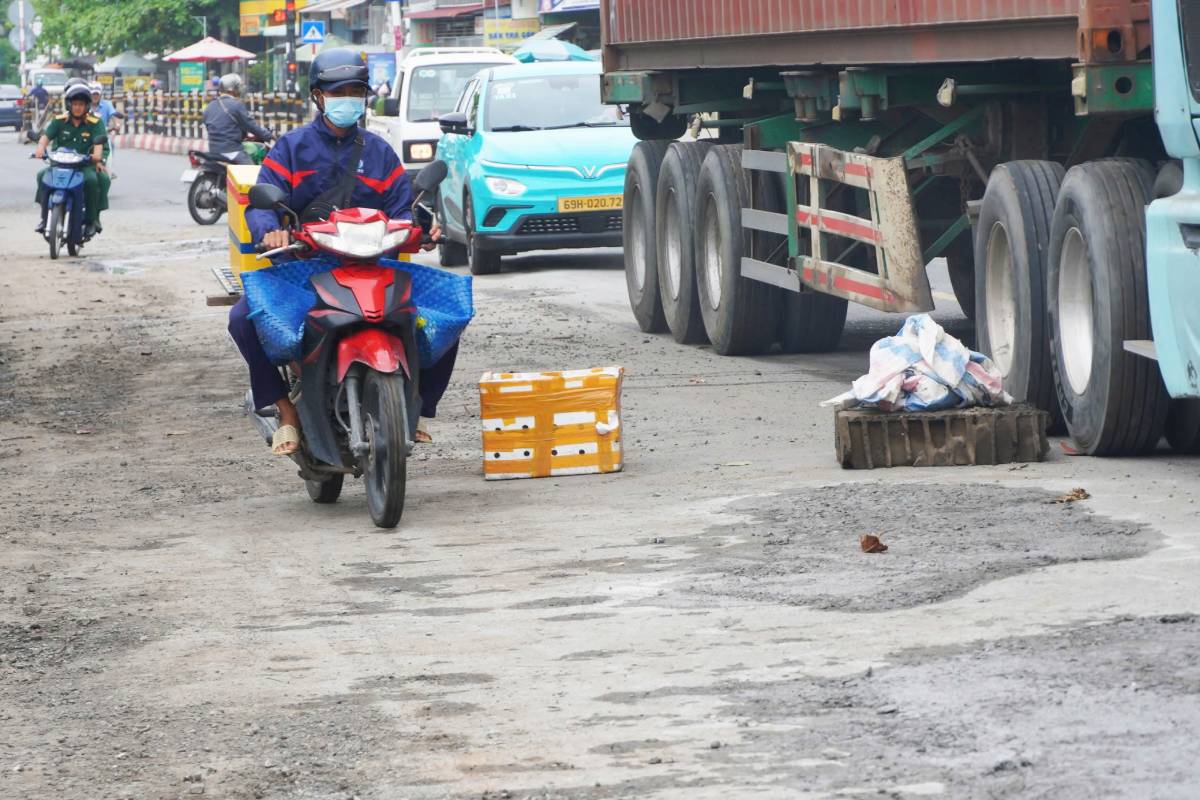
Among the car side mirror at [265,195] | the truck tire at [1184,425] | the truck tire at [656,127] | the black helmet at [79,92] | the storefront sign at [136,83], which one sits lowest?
Result: the truck tire at [1184,425]

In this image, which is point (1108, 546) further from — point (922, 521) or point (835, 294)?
point (835, 294)

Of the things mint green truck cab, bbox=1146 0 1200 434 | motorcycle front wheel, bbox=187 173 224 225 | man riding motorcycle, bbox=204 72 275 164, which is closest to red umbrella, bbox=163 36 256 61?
motorcycle front wheel, bbox=187 173 224 225

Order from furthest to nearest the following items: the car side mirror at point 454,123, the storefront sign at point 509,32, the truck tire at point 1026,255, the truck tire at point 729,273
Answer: the storefront sign at point 509,32 → the car side mirror at point 454,123 → the truck tire at point 729,273 → the truck tire at point 1026,255

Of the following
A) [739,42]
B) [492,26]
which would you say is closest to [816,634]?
[739,42]

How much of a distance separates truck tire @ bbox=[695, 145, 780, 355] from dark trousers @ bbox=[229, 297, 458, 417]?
5484 millimetres

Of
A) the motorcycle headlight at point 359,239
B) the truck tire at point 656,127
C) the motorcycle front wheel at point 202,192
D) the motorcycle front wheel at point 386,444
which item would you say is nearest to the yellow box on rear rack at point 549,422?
the motorcycle front wheel at point 386,444

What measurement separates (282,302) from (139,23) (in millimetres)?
78910

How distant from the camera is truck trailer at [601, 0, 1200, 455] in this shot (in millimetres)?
9062

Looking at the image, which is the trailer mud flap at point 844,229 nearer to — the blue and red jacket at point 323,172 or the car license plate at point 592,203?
the blue and red jacket at point 323,172

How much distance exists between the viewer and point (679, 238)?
16000 mm

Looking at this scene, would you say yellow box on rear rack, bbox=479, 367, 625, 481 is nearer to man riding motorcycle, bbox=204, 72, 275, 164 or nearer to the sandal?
the sandal

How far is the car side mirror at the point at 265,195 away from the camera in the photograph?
888cm

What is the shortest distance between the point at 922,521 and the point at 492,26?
4988cm

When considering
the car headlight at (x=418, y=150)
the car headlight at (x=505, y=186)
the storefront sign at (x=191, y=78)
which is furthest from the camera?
the storefront sign at (x=191, y=78)
